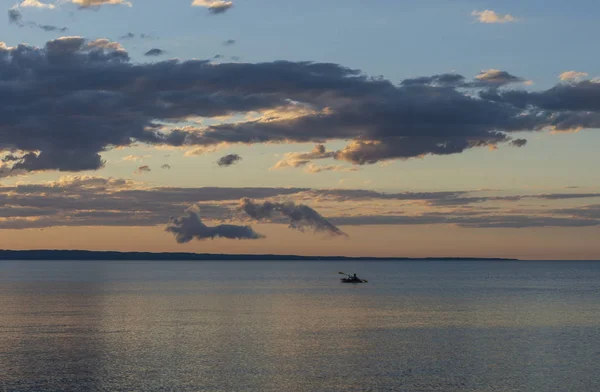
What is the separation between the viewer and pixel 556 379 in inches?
3071

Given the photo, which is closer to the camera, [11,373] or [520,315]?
[11,373]

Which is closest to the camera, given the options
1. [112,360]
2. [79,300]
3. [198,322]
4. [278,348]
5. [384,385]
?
[384,385]

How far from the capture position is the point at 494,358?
296 feet

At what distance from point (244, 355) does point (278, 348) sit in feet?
22.8

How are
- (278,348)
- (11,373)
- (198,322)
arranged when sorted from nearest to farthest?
(11,373), (278,348), (198,322)

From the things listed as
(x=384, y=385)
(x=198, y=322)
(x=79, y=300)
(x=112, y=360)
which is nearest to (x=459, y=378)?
(x=384, y=385)

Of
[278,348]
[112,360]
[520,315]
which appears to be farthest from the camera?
[520,315]

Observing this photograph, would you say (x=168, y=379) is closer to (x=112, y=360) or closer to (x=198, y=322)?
(x=112, y=360)

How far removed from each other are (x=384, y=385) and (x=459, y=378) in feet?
29.3

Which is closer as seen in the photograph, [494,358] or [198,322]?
[494,358]

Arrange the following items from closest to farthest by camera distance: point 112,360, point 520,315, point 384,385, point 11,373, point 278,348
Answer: point 384,385, point 11,373, point 112,360, point 278,348, point 520,315

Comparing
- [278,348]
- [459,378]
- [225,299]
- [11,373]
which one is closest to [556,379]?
[459,378]

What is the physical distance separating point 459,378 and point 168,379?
29.6m

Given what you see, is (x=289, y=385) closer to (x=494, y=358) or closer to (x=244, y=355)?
(x=244, y=355)
